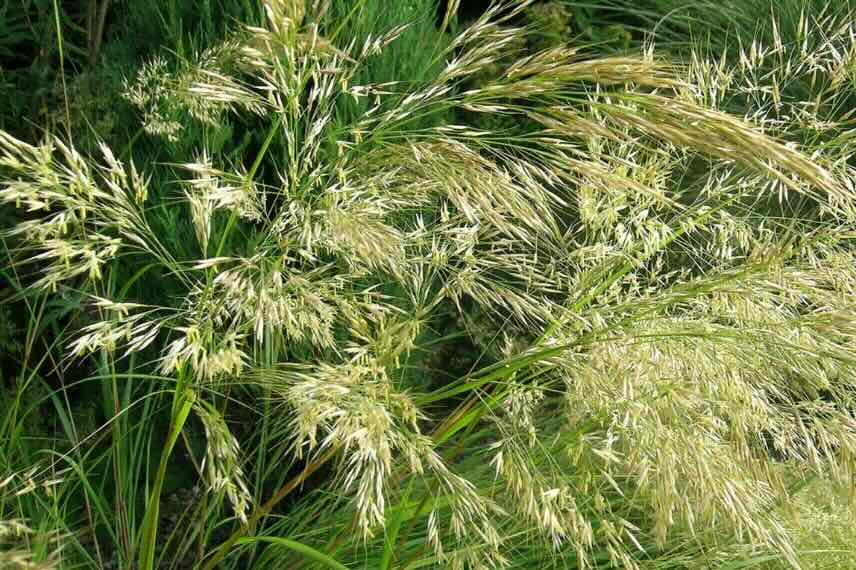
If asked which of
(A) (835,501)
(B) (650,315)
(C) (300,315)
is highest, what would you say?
(C) (300,315)

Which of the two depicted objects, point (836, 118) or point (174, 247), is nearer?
point (174, 247)

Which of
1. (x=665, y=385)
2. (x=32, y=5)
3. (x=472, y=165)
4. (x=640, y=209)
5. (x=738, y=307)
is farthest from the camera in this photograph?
(x=32, y=5)

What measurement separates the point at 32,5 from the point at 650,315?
2828 mm

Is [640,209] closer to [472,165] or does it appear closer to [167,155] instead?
[472,165]

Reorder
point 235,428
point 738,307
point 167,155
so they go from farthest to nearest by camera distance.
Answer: point 235,428 → point 167,155 → point 738,307

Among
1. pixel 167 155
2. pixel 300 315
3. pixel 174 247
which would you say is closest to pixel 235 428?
pixel 174 247

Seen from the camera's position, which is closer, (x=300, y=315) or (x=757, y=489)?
(x=300, y=315)

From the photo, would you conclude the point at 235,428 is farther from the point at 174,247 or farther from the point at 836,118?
the point at 836,118

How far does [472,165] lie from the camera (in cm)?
167

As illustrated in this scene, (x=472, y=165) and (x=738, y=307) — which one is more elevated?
(x=472, y=165)

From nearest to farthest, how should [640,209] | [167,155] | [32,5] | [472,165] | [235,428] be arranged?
1. [472,165]
2. [640,209]
3. [167,155]
4. [235,428]
5. [32,5]

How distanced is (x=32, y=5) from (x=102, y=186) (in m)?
1.24

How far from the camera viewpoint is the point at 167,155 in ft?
9.56

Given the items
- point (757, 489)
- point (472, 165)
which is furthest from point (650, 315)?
point (472, 165)
